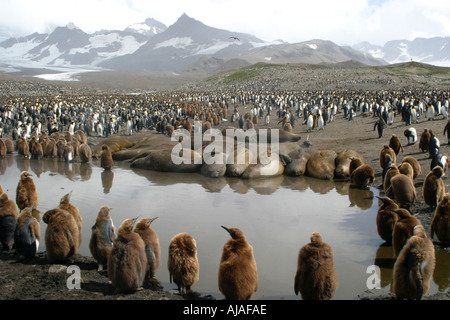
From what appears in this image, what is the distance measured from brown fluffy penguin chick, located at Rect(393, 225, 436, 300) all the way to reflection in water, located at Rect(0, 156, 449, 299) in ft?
2.24

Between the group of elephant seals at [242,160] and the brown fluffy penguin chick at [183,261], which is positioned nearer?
the brown fluffy penguin chick at [183,261]

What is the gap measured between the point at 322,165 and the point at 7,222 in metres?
8.01

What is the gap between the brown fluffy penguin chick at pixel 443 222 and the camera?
577cm

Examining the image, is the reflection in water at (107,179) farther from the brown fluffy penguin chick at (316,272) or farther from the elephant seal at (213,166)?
the brown fluffy penguin chick at (316,272)

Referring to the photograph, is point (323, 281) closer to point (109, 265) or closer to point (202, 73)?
point (109, 265)

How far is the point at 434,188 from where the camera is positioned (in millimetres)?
7383

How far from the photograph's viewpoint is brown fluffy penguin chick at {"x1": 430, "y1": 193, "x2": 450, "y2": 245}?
5.77 metres

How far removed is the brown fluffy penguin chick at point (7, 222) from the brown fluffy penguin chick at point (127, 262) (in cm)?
218

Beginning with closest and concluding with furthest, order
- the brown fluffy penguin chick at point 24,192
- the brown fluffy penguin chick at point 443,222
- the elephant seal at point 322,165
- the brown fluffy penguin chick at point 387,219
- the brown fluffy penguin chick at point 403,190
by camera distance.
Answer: the brown fluffy penguin chick at point 443,222
the brown fluffy penguin chick at point 387,219
the brown fluffy penguin chick at point 24,192
the brown fluffy penguin chick at point 403,190
the elephant seal at point 322,165

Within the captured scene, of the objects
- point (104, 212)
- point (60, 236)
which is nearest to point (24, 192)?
point (60, 236)

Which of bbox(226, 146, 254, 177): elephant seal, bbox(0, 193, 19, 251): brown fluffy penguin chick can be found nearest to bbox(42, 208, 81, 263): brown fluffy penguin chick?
bbox(0, 193, 19, 251): brown fluffy penguin chick

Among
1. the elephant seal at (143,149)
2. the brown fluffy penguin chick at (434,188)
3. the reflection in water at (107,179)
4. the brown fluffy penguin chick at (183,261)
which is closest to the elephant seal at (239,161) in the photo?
the elephant seal at (143,149)

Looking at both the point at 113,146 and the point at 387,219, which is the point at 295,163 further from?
the point at 113,146

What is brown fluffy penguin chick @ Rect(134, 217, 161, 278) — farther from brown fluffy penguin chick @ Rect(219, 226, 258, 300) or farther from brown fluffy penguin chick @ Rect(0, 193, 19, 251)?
brown fluffy penguin chick @ Rect(0, 193, 19, 251)
